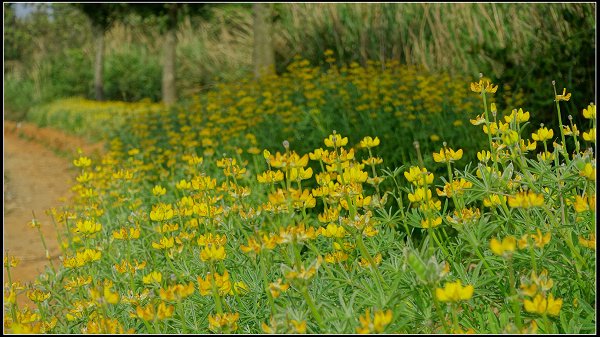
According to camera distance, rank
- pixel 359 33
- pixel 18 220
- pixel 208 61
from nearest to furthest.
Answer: pixel 18 220, pixel 359 33, pixel 208 61

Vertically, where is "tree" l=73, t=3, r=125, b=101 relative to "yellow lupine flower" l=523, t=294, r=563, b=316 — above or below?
above

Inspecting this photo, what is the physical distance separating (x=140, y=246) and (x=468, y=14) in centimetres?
658

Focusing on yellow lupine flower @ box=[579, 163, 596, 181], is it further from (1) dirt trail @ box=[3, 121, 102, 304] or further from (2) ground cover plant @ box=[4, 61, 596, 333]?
(1) dirt trail @ box=[3, 121, 102, 304]

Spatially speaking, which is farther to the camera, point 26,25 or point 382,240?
point 26,25

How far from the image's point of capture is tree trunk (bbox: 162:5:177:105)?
1414cm

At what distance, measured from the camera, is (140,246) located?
12.0 ft

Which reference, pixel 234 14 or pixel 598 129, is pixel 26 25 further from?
pixel 598 129

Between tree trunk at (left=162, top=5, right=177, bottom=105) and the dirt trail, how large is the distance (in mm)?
2394

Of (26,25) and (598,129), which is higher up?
(26,25)

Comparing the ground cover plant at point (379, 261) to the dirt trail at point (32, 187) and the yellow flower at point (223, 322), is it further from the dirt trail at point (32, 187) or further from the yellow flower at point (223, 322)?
the dirt trail at point (32, 187)

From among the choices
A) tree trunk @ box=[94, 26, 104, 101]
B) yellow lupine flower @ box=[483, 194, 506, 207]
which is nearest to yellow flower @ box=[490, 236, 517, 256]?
yellow lupine flower @ box=[483, 194, 506, 207]

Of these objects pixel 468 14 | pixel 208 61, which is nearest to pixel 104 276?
pixel 468 14

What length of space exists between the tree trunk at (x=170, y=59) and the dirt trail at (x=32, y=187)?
239 centimetres

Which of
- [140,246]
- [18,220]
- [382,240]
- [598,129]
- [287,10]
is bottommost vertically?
[18,220]
